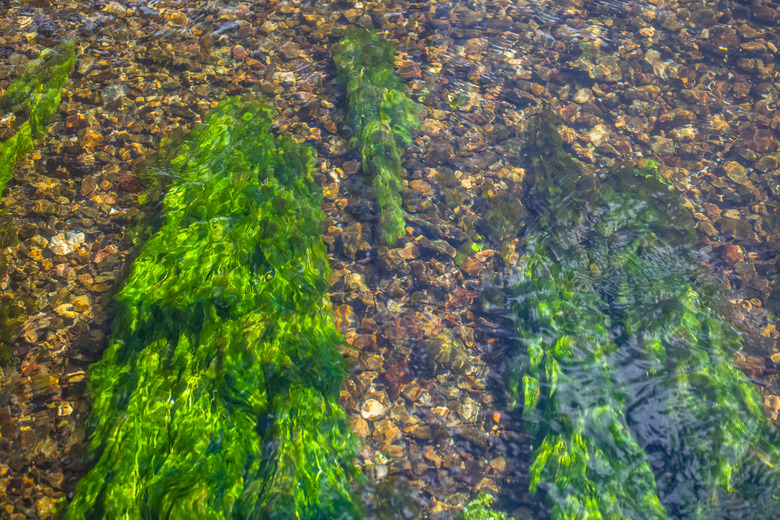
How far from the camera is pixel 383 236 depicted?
13.9ft

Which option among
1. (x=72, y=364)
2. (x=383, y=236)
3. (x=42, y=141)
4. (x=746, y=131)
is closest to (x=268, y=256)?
(x=383, y=236)

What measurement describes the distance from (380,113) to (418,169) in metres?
0.74

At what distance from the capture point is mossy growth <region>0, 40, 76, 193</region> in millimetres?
4293

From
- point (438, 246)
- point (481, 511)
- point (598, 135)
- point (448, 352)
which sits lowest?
point (481, 511)

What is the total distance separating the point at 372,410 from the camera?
3.46 m

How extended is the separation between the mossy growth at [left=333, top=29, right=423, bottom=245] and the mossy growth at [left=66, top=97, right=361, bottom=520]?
76 centimetres

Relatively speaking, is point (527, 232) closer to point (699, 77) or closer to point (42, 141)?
point (699, 77)

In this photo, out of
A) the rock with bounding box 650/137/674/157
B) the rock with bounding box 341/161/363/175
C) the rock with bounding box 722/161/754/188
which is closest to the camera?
the rock with bounding box 341/161/363/175

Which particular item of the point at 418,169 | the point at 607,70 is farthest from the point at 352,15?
the point at 607,70

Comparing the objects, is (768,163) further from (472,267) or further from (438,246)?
(438,246)

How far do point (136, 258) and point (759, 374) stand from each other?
16.9 feet

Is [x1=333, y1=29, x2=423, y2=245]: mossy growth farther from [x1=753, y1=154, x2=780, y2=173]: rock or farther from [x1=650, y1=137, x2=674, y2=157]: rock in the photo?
[x1=753, y1=154, x2=780, y2=173]: rock

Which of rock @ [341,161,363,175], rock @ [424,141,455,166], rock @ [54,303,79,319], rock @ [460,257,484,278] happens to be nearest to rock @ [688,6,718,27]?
rock @ [424,141,455,166]

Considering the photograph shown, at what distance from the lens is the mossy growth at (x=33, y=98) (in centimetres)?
429
